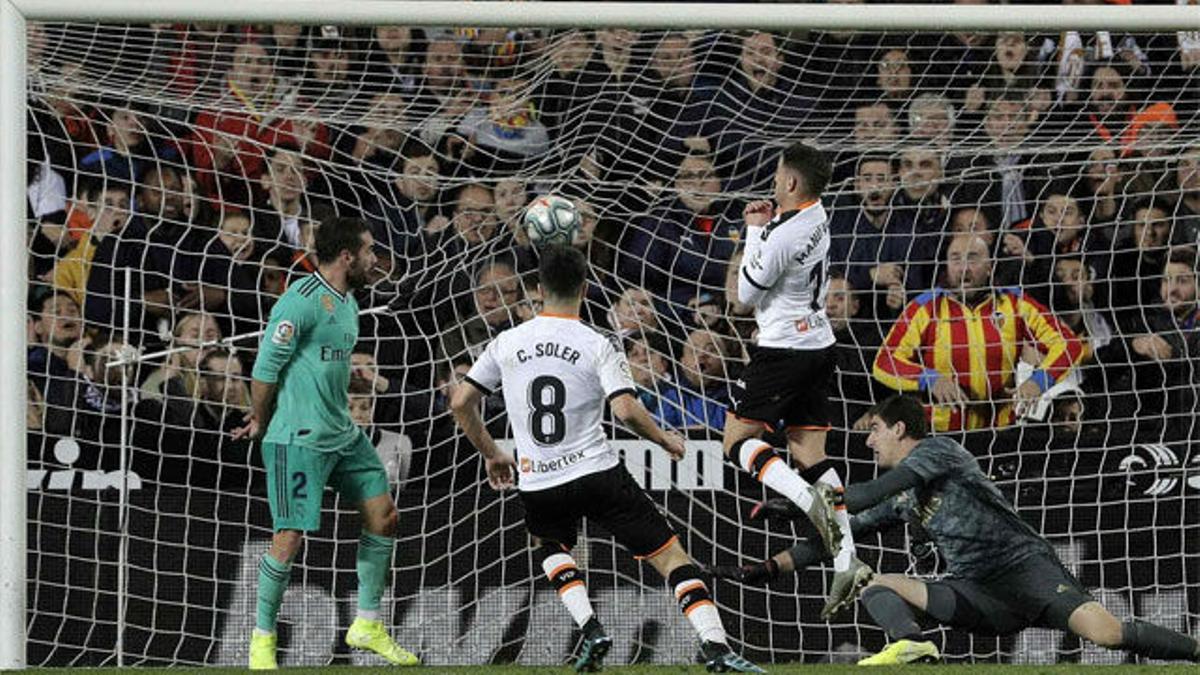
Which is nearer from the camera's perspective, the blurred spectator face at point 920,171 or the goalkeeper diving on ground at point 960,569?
the goalkeeper diving on ground at point 960,569

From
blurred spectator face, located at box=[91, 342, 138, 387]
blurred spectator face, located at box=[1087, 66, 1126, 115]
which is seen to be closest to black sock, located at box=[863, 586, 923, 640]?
blurred spectator face, located at box=[1087, 66, 1126, 115]

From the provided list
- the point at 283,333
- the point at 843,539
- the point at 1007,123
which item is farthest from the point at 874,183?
the point at 283,333

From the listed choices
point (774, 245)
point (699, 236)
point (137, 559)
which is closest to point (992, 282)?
point (699, 236)

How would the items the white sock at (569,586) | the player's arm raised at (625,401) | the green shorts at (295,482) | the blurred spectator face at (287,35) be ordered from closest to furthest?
the player's arm raised at (625,401) < the white sock at (569,586) < the green shorts at (295,482) < the blurred spectator face at (287,35)

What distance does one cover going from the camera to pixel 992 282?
31.9 ft

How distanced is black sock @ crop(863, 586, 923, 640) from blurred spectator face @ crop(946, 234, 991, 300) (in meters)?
2.05

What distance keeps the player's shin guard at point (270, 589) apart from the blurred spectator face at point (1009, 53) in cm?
444

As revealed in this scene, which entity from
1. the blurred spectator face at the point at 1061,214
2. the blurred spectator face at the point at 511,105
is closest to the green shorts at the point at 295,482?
the blurred spectator face at the point at 511,105

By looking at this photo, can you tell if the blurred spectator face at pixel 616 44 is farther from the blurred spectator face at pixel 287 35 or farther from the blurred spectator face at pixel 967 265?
the blurred spectator face at pixel 967 265

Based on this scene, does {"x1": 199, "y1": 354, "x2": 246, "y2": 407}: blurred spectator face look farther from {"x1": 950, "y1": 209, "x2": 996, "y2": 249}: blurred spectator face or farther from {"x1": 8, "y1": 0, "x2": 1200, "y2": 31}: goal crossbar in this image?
{"x1": 950, "y1": 209, "x2": 996, "y2": 249}: blurred spectator face

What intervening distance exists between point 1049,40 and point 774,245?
3.30 m

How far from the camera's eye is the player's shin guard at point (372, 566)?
8.03 m

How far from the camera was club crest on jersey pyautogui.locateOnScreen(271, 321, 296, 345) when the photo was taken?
25.3 ft

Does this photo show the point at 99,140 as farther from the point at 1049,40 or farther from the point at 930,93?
the point at 1049,40
